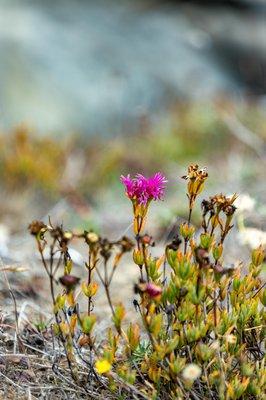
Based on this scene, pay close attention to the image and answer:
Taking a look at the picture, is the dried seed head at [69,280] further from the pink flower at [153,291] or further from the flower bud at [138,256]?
the flower bud at [138,256]

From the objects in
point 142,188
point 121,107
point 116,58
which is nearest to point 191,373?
point 142,188

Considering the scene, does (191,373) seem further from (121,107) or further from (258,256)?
(121,107)

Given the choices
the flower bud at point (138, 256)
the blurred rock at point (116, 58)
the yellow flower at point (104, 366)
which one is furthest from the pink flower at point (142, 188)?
the blurred rock at point (116, 58)

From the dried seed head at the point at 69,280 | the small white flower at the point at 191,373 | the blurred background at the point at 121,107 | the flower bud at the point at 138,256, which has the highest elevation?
the blurred background at the point at 121,107

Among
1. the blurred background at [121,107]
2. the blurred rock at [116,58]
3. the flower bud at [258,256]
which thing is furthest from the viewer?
the blurred rock at [116,58]

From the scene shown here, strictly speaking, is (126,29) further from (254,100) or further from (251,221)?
(251,221)

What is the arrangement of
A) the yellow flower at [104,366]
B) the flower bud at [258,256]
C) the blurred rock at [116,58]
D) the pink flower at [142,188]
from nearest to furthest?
the yellow flower at [104,366] → the pink flower at [142,188] → the flower bud at [258,256] → the blurred rock at [116,58]

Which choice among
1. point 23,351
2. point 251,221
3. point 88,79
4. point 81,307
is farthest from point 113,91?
point 23,351

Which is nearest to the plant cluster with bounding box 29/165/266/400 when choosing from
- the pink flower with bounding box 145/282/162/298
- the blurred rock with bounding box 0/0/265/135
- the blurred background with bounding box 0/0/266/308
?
the pink flower with bounding box 145/282/162/298
